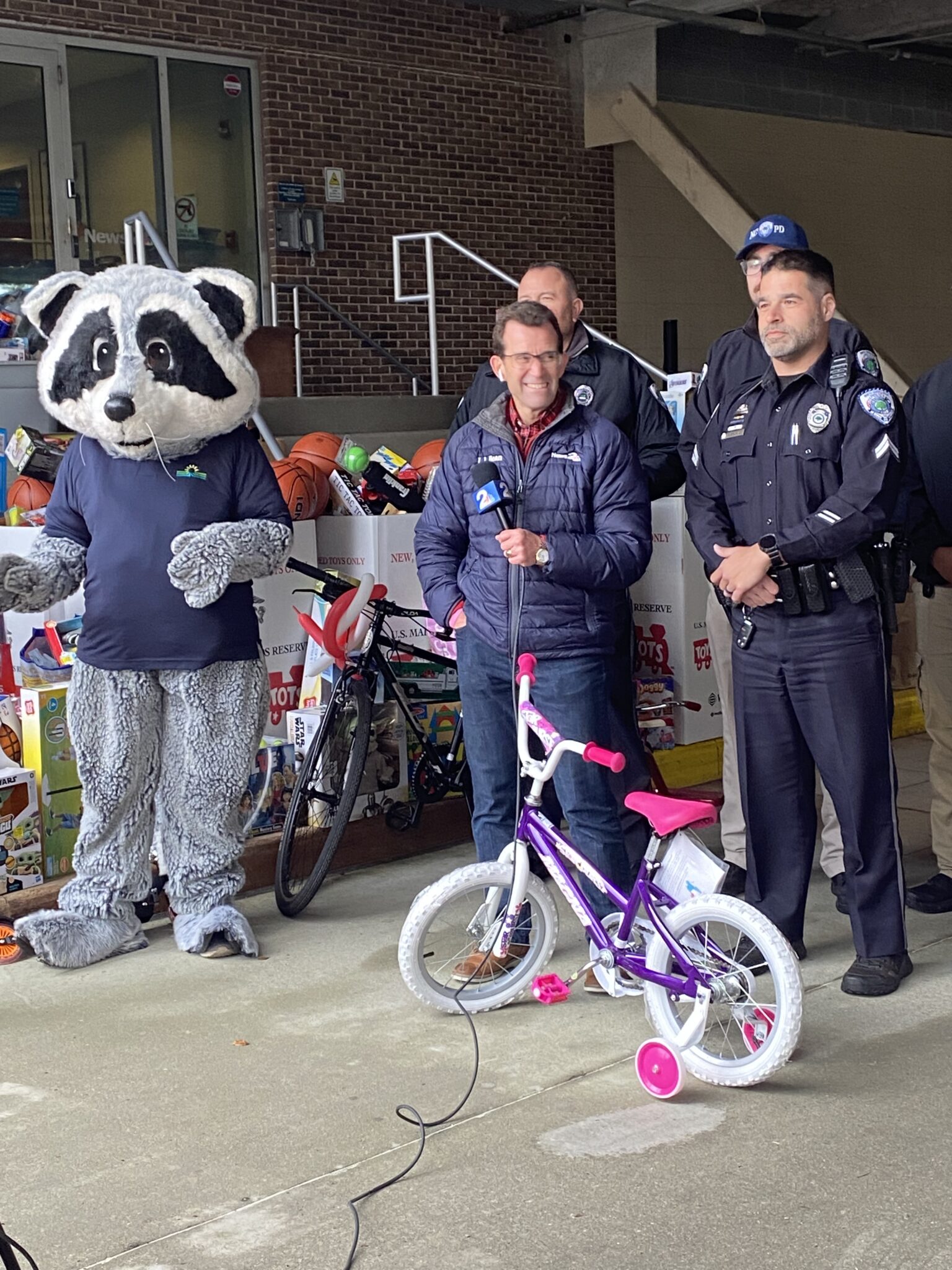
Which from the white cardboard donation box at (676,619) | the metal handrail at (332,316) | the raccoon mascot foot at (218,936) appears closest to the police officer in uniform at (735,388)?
the white cardboard donation box at (676,619)

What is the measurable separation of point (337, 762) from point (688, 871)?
5.96 ft

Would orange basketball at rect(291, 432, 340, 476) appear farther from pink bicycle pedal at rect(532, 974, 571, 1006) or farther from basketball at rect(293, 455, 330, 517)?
pink bicycle pedal at rect(532, 974, 571, 1006)

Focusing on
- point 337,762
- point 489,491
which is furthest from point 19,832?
point 489,491

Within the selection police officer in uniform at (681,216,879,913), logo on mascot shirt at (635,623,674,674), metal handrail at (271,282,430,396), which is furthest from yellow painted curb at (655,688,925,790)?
metal handrail at (271,282,430,396)

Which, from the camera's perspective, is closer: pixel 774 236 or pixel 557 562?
pixel 557 562

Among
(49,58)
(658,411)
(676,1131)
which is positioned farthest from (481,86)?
(676,1131)

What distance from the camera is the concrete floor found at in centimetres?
277

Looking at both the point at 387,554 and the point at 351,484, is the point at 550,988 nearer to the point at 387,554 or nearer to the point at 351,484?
the point at 387,554

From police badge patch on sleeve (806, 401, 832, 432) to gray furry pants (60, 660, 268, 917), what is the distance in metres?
1.74

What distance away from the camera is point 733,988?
3.39m

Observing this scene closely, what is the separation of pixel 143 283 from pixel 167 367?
0.88 ft

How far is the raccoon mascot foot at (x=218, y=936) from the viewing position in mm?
4406

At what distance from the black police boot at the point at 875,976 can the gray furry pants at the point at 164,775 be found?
1.78 m

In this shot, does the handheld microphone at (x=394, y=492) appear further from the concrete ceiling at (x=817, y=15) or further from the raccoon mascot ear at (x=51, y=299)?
the concrete ceiling at (x=817, y=15)
